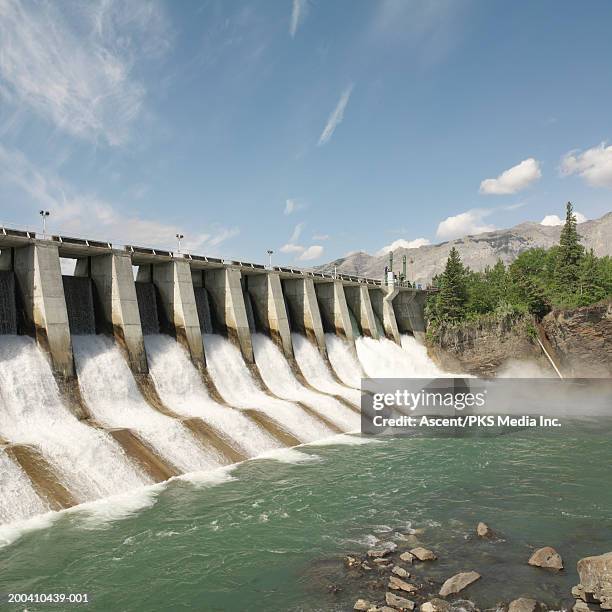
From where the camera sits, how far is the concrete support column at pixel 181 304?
3688 centimetres

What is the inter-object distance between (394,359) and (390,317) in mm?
6903

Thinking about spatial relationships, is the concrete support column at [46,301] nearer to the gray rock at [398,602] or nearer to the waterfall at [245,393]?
the waterfall at [245,393]

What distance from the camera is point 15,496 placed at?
1967 centimetres

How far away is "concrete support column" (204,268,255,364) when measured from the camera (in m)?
41.1

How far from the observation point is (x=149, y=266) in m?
40.2

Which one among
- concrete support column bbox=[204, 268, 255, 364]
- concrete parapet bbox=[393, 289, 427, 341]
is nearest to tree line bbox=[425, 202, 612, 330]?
concrete parapet bbox=[393, 289, 427, 341]

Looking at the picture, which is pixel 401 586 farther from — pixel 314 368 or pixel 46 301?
pixel 314 368

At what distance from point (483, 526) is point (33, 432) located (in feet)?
66.1

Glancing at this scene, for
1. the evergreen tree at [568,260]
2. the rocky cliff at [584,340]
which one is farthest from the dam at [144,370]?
the evergreen tree at [568,260]

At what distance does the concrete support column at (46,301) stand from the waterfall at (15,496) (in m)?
8.32

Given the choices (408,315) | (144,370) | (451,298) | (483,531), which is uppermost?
(451,298)

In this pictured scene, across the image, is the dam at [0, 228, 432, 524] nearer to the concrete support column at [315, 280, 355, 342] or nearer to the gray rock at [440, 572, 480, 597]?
the concrete support column at [315, 280, 355, 342]

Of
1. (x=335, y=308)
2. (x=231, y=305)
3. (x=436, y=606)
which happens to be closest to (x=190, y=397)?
(x=231, y=305)

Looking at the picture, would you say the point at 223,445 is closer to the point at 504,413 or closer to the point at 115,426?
the point at 115,426
